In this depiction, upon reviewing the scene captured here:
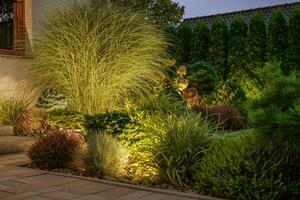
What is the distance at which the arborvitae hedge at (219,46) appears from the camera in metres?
10.9

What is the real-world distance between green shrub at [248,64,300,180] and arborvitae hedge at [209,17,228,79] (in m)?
7.19

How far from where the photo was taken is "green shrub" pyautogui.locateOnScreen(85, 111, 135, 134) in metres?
5.35

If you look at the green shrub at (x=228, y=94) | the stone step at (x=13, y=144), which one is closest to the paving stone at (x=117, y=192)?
the stone step at (x=13, y=144)

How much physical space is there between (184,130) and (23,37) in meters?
4.81

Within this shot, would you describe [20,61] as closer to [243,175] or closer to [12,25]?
[12,25]

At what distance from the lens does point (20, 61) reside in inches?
308

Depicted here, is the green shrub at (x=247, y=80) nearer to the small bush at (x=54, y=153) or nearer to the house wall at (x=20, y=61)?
the house wall at (x=20, y=61)

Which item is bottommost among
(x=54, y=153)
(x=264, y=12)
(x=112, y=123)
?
(x=54, y=153)

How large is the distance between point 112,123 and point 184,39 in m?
6.60

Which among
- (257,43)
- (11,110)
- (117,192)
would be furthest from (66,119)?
(257,43)

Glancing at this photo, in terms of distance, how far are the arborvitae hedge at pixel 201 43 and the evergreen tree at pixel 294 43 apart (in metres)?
2.15

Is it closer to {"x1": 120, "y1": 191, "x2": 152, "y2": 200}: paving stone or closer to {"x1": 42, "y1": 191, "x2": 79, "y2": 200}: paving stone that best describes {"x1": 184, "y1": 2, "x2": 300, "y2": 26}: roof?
{"x1": 120, "y1": 191, "x2": 152, "y2": 200}: paving stone

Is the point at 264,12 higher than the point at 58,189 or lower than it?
higher

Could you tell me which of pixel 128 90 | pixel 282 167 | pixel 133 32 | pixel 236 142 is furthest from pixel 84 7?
pixel 282 167
